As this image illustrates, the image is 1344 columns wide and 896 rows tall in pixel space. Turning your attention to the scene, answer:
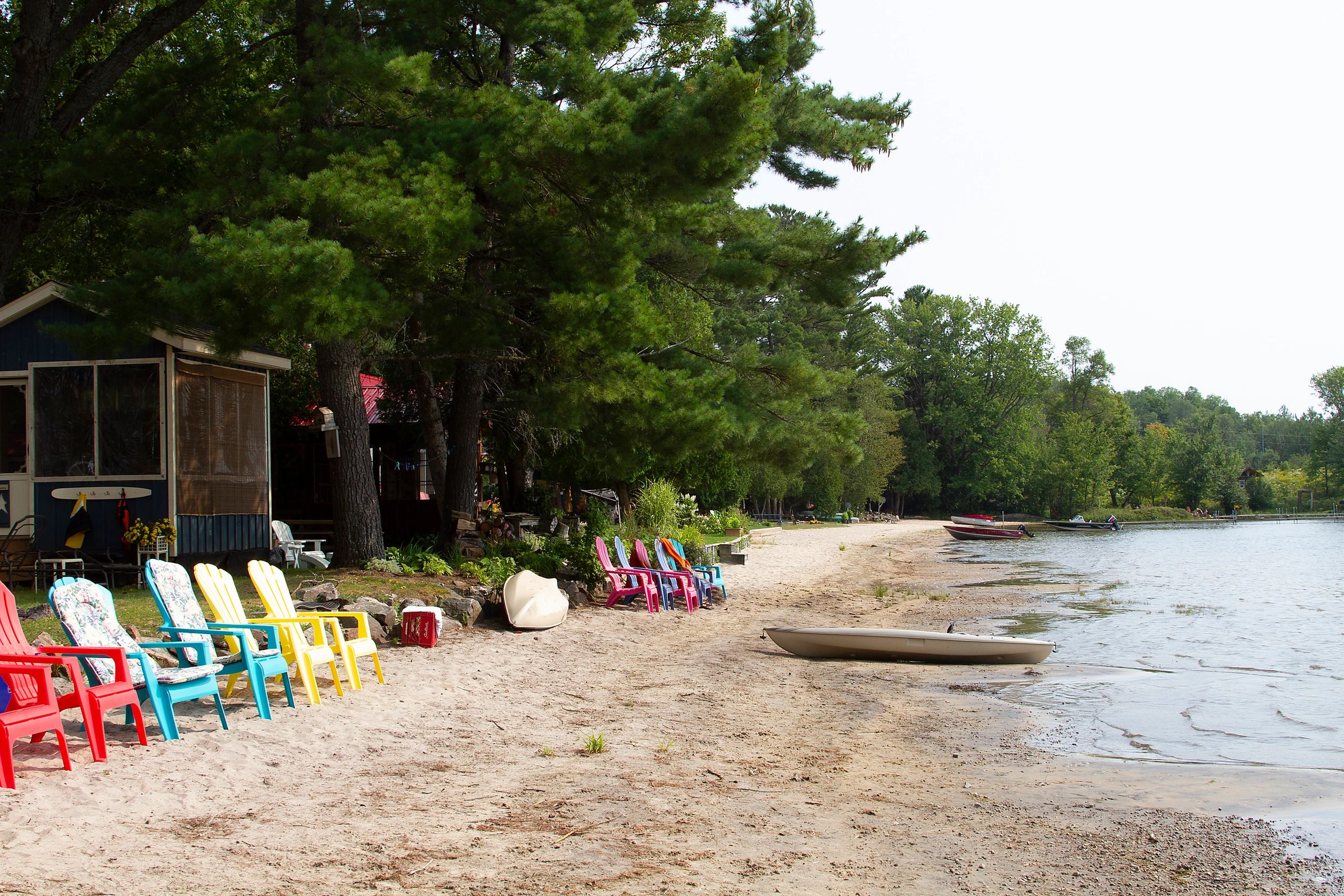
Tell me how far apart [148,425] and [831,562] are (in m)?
17.4

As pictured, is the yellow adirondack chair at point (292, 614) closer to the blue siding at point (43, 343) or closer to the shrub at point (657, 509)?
the blue siding at point (43, 343)

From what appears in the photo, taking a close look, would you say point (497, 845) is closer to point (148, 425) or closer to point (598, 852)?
point (598, 852)

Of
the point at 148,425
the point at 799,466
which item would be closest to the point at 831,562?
the point at 799,466

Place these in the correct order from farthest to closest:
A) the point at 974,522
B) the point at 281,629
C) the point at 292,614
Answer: the point at 974,522, the point at 292,614, the point at 281,629

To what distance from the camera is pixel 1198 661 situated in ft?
40.0

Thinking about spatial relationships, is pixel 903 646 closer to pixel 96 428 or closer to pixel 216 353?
pixel 216 353

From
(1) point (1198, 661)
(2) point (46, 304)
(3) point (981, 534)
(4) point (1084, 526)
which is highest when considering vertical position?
(2) point (46, 304)

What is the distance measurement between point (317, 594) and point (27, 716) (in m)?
4.91

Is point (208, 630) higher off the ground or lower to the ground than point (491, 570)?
higher

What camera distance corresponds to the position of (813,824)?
497 cm

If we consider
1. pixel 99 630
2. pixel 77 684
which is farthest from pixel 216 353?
pixel 77 684

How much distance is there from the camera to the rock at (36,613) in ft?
27.4

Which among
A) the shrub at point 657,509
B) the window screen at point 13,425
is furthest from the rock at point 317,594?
the shrub at point 657,509

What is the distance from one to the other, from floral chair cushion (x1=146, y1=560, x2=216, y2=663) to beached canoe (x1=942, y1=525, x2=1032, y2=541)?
144 ft
